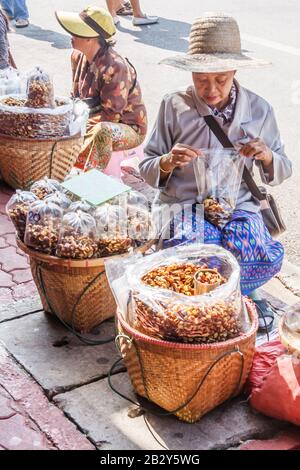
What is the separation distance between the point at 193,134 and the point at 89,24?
1894 mm

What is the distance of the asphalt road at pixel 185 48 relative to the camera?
7132 millimetres

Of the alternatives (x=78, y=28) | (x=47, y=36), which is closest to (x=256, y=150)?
(x=78, y=28)

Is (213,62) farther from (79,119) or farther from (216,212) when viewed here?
(79,119)

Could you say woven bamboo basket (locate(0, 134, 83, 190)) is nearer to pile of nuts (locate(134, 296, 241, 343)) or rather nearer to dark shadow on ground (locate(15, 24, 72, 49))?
pile of nuts (locate(134, 296, 241, 343))

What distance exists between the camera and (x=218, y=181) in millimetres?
3572

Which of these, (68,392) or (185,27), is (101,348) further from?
(185,27)

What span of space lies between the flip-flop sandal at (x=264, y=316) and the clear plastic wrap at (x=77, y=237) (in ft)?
3.09

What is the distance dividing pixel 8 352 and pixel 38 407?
0.45 metres

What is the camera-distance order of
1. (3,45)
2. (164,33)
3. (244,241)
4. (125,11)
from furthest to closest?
1. (125,11)
2. (164,33)
3. (3,45)
4. (244,241)

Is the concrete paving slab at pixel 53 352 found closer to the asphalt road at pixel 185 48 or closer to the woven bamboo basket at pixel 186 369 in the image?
the woven bamboo basket at pixel 186 369

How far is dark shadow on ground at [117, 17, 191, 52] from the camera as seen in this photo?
32.5ft

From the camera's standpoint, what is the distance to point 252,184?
12.0ft

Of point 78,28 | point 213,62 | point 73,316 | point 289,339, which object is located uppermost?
point 213,62
